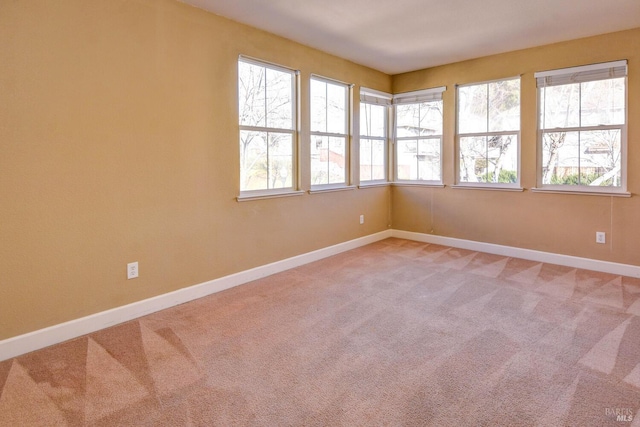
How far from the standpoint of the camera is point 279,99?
13.5ft

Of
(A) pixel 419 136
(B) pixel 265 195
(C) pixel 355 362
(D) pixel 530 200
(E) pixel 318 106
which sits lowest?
(C) pixel 355 362

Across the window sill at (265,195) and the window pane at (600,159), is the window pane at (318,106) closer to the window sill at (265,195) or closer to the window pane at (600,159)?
the window sill at (265,195)

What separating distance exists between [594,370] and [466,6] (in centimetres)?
293

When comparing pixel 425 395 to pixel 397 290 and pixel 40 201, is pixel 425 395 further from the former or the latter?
pixel 40 201

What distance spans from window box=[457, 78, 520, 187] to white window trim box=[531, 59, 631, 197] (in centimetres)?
25

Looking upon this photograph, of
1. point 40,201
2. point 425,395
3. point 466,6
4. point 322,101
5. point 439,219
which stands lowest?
point 425,395

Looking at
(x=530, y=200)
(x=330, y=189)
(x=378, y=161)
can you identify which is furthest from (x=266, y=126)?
(x=530, y=200)

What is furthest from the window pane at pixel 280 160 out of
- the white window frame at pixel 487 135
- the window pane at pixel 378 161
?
the white window frame at pixel 487 135

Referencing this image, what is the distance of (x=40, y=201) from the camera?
2502 millimetres

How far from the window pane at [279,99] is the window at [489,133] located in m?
2.44

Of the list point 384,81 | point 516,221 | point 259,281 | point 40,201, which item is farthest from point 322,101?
point 40,201

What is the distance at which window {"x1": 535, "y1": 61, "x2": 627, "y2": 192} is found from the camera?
4027 millimetres

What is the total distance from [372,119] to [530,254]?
9.05ft

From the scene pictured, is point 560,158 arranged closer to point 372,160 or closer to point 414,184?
point 414,184
